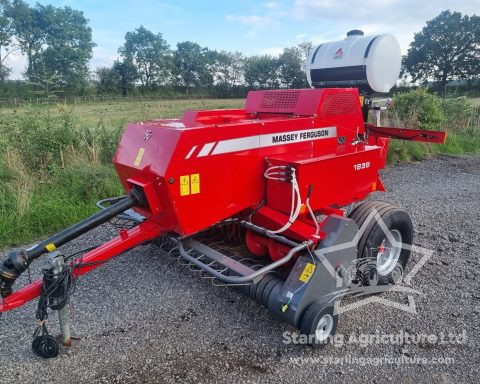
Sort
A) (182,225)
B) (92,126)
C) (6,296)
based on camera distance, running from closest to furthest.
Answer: (6,296), (182,225), (92,126)

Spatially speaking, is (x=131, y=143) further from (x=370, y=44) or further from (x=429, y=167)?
(x=429, y=167)

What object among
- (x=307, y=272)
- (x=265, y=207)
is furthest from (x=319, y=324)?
(x=265, y=207)

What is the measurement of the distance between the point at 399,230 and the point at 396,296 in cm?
60

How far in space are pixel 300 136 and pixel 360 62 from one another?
137cm

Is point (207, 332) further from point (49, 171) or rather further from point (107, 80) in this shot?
point (107, 80)

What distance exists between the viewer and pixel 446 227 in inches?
193

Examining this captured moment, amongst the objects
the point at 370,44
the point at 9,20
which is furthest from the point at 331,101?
the point at 9,20

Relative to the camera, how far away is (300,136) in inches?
127

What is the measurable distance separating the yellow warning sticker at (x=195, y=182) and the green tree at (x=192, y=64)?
50794 millimetres

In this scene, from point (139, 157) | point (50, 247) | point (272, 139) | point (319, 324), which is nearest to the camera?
point (50, 247)

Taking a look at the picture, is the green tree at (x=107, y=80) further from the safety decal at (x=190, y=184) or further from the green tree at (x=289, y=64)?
the safety decal at (x=190, y=184)

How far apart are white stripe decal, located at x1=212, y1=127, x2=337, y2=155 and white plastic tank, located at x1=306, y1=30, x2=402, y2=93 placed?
0.93 meters

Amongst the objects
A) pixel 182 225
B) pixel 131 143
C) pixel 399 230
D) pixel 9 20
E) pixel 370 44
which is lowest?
pixel 399 230

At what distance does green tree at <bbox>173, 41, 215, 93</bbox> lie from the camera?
5403cm
